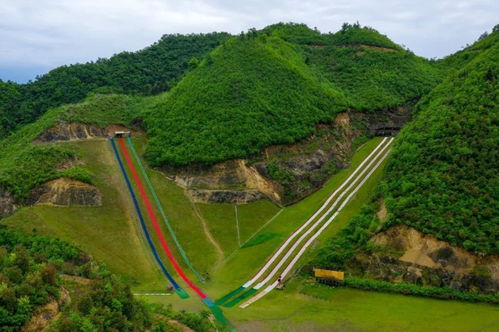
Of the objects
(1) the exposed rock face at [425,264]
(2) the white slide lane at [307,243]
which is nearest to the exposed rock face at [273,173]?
(2) the white slide lane at [307,243]

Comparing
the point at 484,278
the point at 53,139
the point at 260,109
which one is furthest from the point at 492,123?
the point at 53,139

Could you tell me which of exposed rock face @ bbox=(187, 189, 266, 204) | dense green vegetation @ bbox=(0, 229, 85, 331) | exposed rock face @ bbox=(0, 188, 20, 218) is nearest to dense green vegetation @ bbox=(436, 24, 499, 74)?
exposed rock face @ bbox=(187, 189, 266, 204)

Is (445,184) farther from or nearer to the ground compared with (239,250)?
farther from the ground

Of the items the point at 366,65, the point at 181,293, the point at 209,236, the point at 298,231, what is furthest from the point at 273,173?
the point at 366,65

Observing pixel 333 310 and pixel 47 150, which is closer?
pixel 333 310

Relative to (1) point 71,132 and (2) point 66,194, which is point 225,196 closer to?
(2) point 66,194
